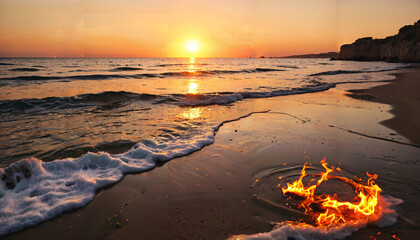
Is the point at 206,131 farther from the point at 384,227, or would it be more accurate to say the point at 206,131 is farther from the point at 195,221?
the point at 384,227

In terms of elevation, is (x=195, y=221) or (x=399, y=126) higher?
(x=399, y=126)

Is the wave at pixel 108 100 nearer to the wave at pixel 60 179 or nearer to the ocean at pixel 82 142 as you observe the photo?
the ocean at pixel 82 142

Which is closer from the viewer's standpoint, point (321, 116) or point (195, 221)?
point (195, 221)

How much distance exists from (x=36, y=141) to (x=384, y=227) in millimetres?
7731

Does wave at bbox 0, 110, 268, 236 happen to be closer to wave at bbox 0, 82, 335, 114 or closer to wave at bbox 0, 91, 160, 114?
wave at bbox 0, 82, 335, 114

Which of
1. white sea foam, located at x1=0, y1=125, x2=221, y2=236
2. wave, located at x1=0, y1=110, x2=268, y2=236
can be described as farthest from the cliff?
white sea foam, located at x1=0, y1=125, x2=221, y2=236

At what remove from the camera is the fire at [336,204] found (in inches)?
130

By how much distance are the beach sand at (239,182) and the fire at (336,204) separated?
25 cm

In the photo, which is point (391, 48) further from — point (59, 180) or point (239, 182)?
point (59, 180)

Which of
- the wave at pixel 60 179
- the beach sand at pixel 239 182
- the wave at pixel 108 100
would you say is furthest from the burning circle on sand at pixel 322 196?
the wave at pixel 108 100

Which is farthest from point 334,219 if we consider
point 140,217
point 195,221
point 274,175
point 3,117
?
point 3,117

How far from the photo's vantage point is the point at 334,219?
10.7 ft

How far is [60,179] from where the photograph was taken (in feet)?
14.9

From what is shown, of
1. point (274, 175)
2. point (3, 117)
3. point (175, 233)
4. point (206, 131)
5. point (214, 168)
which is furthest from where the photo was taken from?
point (3, 117)
